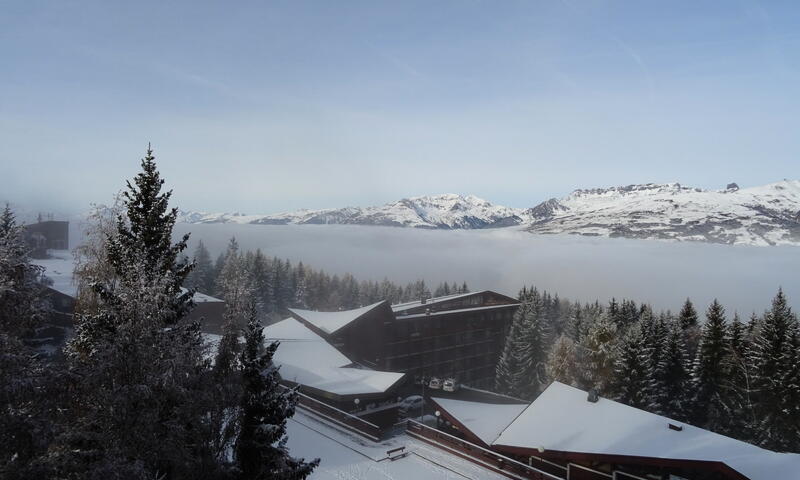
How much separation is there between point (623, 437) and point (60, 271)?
78.5 m

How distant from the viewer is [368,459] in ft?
75.5

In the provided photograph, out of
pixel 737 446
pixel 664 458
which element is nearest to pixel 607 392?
pixel 737 446

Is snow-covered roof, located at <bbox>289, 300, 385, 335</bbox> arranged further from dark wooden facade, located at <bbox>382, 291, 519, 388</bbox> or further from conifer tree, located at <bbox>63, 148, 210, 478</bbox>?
conifer tree, located at <bbox>63, 148, 210, 478</bbox>

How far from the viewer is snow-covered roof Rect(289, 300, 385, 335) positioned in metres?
48.0

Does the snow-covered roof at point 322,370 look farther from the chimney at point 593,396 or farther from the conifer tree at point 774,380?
the conifer tree at point 774,380

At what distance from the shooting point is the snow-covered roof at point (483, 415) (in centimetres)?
2889

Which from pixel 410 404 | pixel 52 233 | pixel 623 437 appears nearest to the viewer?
pixel 623 437

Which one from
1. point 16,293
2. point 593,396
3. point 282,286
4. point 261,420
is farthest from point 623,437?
point 282,286

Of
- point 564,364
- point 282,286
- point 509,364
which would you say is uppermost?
point 282,286

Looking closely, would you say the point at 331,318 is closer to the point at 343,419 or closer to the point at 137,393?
the point at 343,419

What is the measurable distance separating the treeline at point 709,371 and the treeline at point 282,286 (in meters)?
41.2

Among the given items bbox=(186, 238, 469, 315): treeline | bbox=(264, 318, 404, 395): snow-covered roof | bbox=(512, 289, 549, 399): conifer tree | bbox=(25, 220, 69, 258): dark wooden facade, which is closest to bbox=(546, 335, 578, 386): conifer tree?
bbox=(512, 289, 549, 399): conifer tree

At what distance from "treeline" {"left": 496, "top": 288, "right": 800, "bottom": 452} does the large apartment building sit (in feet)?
39.8

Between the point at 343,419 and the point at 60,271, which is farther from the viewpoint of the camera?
the point at 60,271
